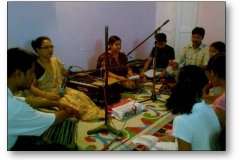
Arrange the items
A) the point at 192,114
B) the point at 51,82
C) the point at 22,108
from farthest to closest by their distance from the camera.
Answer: the point at 51,82, the point at 22,108, the point at 192,114

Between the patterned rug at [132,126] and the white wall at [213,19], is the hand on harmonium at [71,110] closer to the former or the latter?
the patterned rug at [132,126]

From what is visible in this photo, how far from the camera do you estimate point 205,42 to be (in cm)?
208

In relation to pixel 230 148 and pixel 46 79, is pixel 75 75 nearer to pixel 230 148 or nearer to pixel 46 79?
pixel 46 79

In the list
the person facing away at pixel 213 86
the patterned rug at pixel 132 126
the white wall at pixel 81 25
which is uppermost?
the white wall at pixel 81 25

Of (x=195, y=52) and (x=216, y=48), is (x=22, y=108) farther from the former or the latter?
(x=216, y=48)

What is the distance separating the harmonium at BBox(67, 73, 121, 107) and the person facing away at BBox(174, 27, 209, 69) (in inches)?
18.8

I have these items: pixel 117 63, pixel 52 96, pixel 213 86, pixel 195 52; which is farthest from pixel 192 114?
pixel 52 96

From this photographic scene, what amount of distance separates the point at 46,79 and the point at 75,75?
0.65ft

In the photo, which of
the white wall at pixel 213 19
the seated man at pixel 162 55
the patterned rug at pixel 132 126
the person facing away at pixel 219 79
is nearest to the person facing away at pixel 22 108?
the patterned rug at pixel 132 126

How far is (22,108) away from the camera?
1.99 meters

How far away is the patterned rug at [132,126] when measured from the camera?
2088 millimetres

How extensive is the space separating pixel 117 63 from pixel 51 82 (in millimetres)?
473

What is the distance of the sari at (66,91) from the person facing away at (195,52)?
2.23ft

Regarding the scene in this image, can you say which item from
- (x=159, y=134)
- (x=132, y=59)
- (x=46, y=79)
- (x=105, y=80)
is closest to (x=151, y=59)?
(x=132, y=59)
